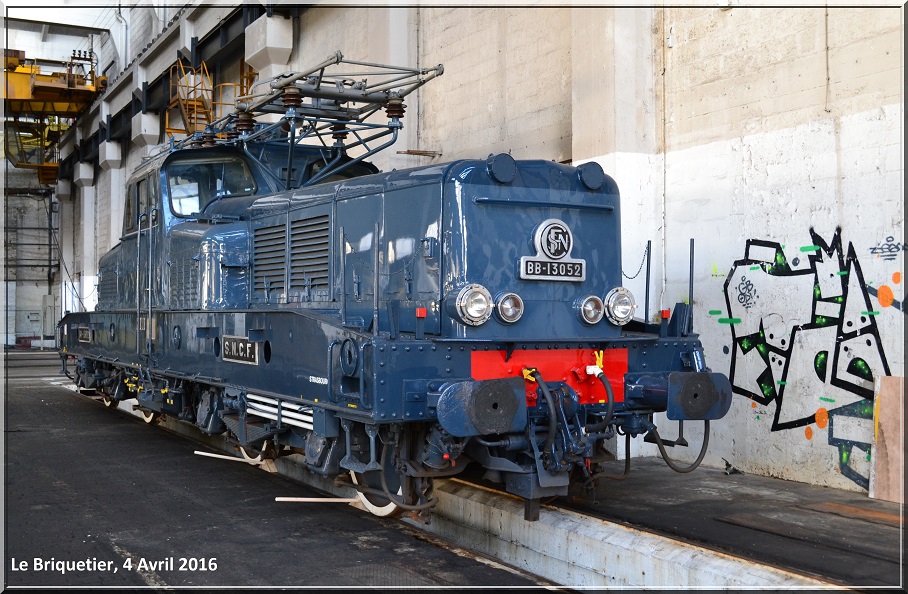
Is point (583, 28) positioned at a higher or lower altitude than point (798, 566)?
higher

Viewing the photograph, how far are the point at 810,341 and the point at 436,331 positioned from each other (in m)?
3.29

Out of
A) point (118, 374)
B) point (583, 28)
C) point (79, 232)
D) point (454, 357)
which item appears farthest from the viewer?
point (79, 232)

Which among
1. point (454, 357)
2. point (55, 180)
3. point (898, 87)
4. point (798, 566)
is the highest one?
point (55, 180)

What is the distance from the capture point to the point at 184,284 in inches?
320

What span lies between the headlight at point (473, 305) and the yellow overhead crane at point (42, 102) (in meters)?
22.8

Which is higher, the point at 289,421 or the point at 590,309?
the point at 590,309

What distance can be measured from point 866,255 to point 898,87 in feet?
4.05

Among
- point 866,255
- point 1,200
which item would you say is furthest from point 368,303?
point 1,200

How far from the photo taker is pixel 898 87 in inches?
245

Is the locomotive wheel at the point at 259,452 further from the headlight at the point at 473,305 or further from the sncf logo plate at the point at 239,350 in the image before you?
the headlight at the point at 473,305

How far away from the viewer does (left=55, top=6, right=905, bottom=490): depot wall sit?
253 inches

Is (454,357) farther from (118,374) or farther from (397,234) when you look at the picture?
(118,374)

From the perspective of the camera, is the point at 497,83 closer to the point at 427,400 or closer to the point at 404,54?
the point at 404,54

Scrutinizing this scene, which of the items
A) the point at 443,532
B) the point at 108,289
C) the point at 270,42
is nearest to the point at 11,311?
the point at 270,42
